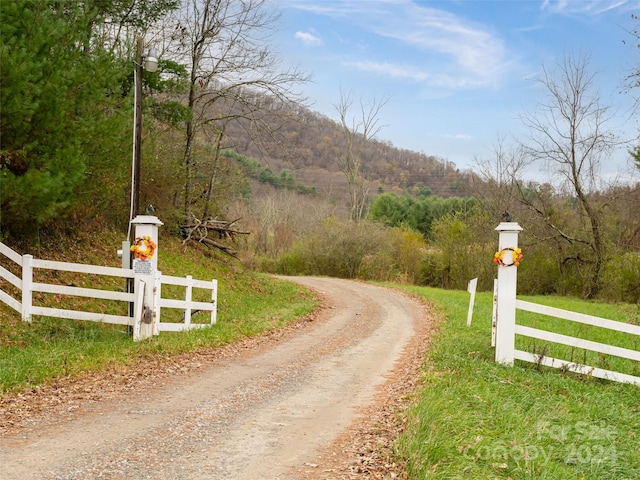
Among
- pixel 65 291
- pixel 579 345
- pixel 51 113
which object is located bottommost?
pixel 579 345

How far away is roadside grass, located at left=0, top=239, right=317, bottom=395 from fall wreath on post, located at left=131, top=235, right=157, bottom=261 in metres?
1.46

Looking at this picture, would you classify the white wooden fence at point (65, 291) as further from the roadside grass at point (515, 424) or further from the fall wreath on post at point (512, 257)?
the fall wreath on post at point (512, 257)

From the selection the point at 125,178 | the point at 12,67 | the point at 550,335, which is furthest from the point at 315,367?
the point at 125,178

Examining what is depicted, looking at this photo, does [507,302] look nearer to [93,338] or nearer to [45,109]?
[93,338]

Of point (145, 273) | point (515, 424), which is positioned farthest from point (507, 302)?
point (145, 273)

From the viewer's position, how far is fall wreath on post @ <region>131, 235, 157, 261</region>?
964cm

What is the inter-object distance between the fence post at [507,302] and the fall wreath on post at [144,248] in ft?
19.1

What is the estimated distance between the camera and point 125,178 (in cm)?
1519

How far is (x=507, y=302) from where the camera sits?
877cm

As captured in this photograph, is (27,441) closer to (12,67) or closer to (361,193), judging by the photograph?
(12,67)

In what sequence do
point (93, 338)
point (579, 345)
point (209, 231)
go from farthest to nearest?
point (209, 231) → point (93, 338) → point (579, 345)

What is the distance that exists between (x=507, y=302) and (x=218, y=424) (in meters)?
5.04

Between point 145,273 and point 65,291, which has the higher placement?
point 145,273

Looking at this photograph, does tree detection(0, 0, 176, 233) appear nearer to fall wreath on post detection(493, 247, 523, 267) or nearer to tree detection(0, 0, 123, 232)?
tree detection(0, 0, 123, 232)
